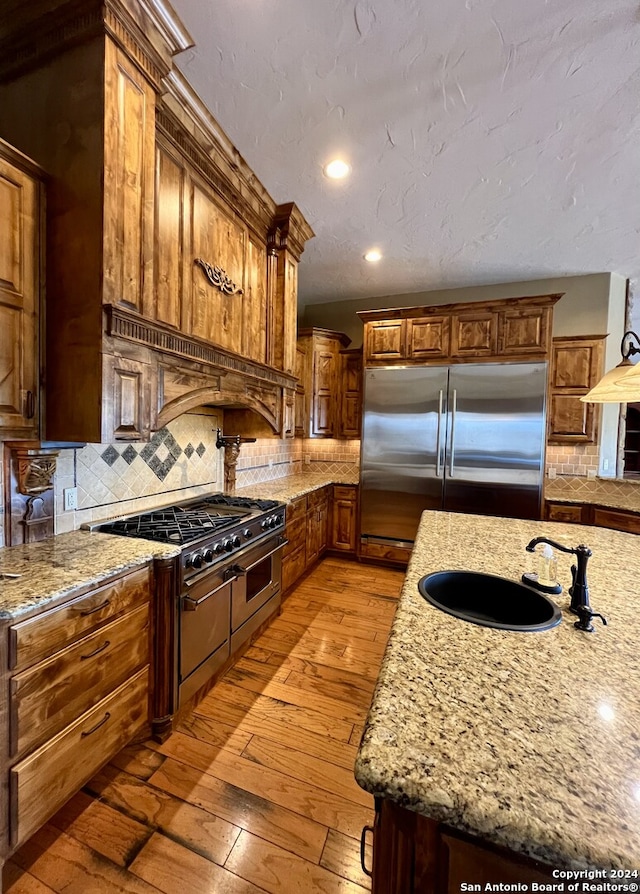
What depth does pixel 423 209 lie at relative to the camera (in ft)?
8.47

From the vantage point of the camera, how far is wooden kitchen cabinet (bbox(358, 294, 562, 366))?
3.34 m

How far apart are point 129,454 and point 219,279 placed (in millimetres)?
1194

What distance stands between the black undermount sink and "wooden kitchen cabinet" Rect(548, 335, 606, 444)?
9.48 feet

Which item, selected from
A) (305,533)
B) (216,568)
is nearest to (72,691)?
(216,568)

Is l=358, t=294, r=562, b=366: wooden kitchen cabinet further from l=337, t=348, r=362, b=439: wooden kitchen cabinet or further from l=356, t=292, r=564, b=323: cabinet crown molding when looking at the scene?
l=337, t=348, r=362, b=439: wooden kitchen cabinet

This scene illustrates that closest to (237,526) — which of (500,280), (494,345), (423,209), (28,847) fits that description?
(28,847)

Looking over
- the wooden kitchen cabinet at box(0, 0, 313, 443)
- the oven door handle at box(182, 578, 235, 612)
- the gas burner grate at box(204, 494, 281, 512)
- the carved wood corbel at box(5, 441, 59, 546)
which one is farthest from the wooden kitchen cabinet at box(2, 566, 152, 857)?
the gas burner grate at box(204, 494, 281, 512)

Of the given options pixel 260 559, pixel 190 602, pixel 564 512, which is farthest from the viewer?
pixel 564 512

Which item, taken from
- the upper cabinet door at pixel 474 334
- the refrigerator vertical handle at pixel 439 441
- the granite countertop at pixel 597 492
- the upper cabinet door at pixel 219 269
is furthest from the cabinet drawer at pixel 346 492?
the upper cabinet door at pixel 219 269

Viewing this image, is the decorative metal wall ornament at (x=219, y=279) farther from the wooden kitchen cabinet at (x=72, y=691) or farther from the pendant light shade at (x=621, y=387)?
the pendant light shade at (x=621, y=387)

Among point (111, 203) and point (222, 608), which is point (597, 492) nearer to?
point (222, 608)

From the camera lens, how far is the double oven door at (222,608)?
1.78 meters

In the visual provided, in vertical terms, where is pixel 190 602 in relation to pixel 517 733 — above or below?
below

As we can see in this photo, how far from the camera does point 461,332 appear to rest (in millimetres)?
3551
